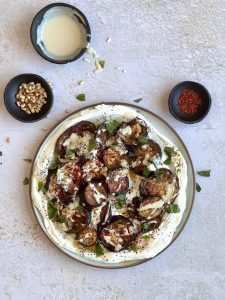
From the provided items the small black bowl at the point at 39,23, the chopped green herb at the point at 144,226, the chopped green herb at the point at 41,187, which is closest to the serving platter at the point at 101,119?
the chopped green herb at the point at 41,187

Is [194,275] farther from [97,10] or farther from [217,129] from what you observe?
[97,10]

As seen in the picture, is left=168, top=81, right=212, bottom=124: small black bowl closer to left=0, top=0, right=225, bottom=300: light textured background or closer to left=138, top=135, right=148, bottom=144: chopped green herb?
left=0, top=0, right=225, bottom=300: light textured background

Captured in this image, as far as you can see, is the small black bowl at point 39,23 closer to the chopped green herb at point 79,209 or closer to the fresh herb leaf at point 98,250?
the chopped green herb at point 79,209

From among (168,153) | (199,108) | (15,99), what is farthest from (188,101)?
(15,99)

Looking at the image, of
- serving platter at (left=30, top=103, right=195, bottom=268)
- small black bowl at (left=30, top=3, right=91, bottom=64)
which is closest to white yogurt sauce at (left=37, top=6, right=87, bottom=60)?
small black bowl at (left=30, top=3, right=91, bottom=64)

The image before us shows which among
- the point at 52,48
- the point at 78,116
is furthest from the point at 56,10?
the point at 78,116

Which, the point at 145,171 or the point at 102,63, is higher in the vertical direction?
the point at 102,63

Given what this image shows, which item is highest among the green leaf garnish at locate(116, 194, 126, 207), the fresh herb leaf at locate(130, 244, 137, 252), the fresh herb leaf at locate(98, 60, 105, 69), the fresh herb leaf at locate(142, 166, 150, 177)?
the fresh herb leaf at locate(98, 60, 105, 69)

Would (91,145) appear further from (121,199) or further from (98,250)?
(98,250)
